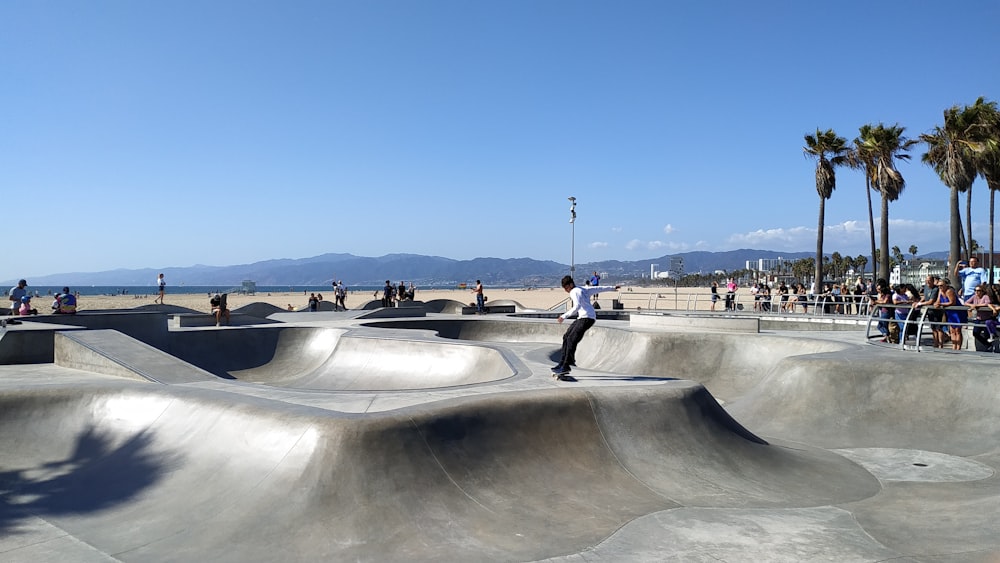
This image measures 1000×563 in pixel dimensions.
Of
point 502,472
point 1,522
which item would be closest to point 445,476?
point 502,472

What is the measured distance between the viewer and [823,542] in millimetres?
5844

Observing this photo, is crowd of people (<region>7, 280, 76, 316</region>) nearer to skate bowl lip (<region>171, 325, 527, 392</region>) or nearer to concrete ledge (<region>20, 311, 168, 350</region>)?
concrete ledge (<region>20, 311, 168, 350</region>)

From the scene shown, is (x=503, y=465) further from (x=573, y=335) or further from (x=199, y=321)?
(x=199, y=321)

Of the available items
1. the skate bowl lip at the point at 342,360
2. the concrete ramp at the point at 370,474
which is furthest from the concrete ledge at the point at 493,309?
the concrete ramp at the point at 370,474

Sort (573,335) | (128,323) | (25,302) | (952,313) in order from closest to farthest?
1. (573,335)
2. (952,313)
3. (128,323)
4. (25,302)

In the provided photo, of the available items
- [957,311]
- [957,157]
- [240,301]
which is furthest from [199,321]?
[240,301]

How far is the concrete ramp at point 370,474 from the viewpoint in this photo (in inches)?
223

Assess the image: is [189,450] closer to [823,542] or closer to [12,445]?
[12,445]

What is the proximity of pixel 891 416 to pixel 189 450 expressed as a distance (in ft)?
33.8

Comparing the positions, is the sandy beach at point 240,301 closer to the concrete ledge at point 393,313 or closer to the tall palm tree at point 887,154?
the concrete ledge at point 393,313

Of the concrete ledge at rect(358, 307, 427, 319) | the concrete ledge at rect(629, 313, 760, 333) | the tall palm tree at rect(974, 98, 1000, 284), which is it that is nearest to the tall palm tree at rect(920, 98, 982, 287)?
the tall palm tree at rect(974, 98, 1000, 284)

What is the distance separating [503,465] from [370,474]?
5.01 feet

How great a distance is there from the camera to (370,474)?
6172mm

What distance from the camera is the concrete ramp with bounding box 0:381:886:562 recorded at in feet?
18.6
